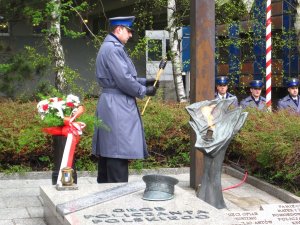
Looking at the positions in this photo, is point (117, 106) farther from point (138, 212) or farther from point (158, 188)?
point (138, 212)

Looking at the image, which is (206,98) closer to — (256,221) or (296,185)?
(296,185)

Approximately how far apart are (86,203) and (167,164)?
428cm

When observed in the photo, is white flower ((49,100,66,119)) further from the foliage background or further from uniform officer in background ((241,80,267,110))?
uniform officer in background ((241,80,267,110))

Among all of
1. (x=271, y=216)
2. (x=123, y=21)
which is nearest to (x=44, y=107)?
(x=123, y=21)

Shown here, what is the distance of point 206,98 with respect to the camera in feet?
24.7

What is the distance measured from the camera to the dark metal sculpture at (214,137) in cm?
633

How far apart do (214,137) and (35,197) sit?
231 centimetres

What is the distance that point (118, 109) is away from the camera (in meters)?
6.68

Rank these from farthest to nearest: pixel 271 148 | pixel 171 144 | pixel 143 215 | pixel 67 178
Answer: pixel 171 144, pixel 271 148, pixel 67 178, pixel 143 215

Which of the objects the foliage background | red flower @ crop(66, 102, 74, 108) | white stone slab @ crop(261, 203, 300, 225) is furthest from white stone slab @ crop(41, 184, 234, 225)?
the foliage background

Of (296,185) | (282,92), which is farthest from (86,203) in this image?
(282,92)

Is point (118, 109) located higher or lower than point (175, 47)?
lower

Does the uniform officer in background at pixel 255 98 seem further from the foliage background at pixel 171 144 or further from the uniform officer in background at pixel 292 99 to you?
the foliage background at pixel 171 144

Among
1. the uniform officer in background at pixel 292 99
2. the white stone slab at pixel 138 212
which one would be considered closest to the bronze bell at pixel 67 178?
the white stone slab at pixel 138 212
